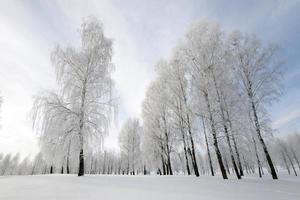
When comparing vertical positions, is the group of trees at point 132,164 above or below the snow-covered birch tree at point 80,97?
below

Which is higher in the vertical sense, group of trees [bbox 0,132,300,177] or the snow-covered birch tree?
the snow-covered birch tree

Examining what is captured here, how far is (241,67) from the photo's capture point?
45.2 feet

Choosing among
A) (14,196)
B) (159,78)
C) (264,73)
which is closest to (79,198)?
(14,196)

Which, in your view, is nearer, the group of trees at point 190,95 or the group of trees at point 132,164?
the group of trees at point 190,95

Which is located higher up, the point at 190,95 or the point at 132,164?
the point at 190,95

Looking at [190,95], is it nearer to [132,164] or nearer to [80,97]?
[80,97]

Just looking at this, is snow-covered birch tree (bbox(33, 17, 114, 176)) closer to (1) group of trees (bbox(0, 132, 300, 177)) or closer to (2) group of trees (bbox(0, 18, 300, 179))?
(2) group of trees (bbox(0, 18, 300, 179))

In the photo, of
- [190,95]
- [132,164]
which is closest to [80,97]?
[190,95]

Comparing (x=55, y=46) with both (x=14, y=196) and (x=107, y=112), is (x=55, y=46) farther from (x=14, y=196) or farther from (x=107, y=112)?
(x=14, y=196)

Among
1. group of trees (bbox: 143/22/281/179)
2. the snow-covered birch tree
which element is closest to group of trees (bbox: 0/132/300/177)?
group of trees (bbox: 143/22/281/179)

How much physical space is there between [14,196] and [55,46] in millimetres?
9642

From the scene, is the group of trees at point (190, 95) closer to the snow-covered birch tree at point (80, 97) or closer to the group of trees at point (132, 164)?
the snow-covered birch tree at point (80, 97)

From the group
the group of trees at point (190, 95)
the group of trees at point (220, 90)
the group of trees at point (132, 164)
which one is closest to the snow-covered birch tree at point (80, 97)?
the group of trees at point (190, 95)

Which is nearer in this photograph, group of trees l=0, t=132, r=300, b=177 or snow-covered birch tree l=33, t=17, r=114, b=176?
snow-covered birch tree l=33, t=17, r=114, b=176
